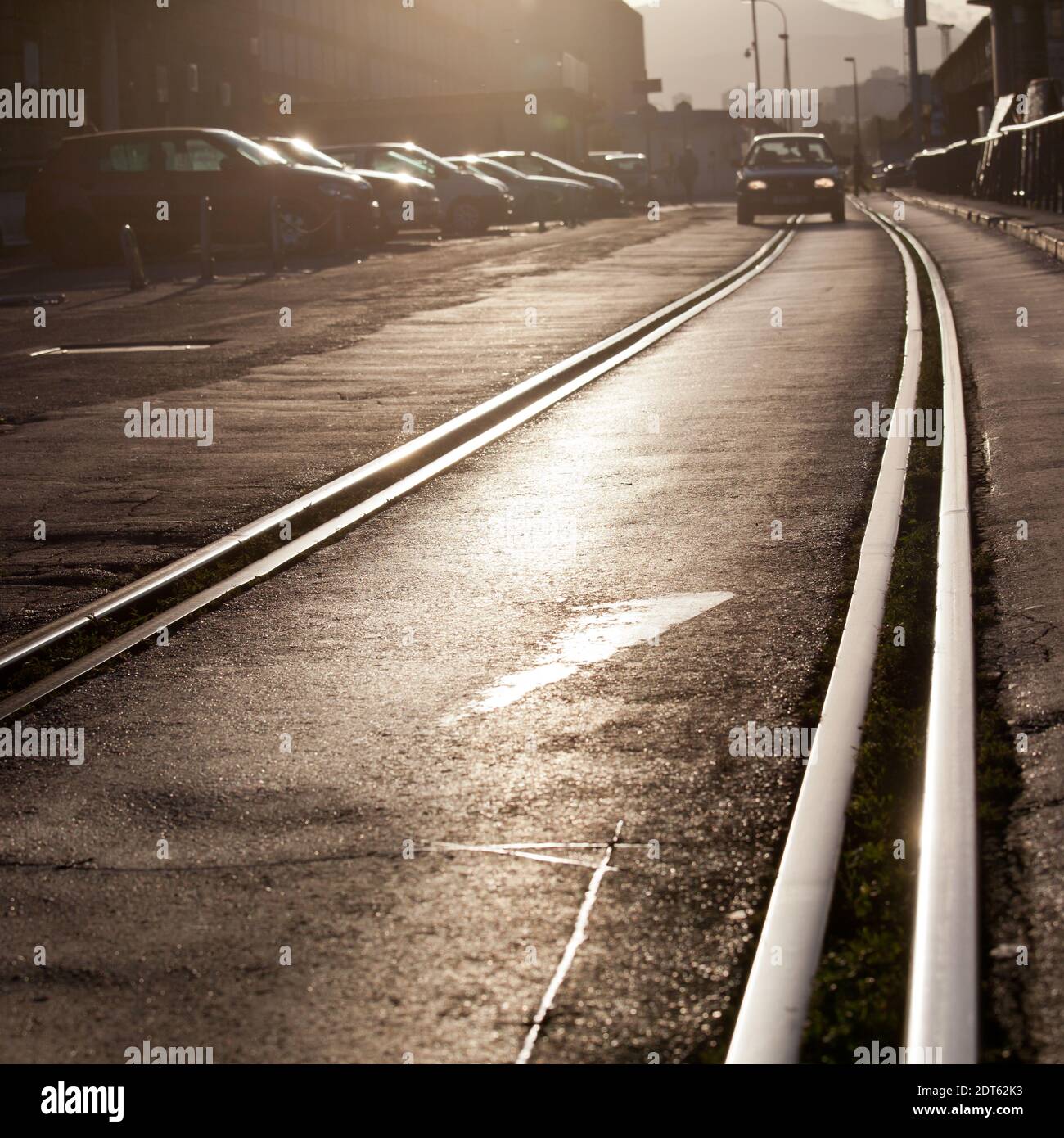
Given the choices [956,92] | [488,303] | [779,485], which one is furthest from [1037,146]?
[956,92]

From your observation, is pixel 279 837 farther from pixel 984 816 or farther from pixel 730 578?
pixel 730 578

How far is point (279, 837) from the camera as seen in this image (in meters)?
3.43

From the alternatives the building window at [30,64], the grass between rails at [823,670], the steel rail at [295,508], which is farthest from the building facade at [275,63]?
the grass between rails at [823,670]

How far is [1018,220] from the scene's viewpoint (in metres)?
25.2

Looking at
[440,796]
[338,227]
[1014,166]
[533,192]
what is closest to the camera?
[440,796]

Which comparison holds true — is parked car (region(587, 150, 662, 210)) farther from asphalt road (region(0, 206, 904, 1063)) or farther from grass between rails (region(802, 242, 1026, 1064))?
grass between rails (region(802, 242, 1026, 1064))

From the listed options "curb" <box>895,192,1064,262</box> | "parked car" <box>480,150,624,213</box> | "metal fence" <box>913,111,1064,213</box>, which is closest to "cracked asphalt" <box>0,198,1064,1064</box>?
"curb" <box>895,192,1064,262</box>

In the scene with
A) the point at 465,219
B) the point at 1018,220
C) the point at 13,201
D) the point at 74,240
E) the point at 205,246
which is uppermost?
the point at 13,201

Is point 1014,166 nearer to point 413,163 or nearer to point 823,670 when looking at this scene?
point 413,163

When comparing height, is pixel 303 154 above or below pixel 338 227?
above

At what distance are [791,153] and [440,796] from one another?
109 ft

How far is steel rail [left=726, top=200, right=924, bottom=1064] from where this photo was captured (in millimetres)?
2568

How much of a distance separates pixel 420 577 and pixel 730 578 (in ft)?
3.37

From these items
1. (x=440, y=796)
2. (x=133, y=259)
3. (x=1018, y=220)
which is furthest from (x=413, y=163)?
(x=440, y=796)
